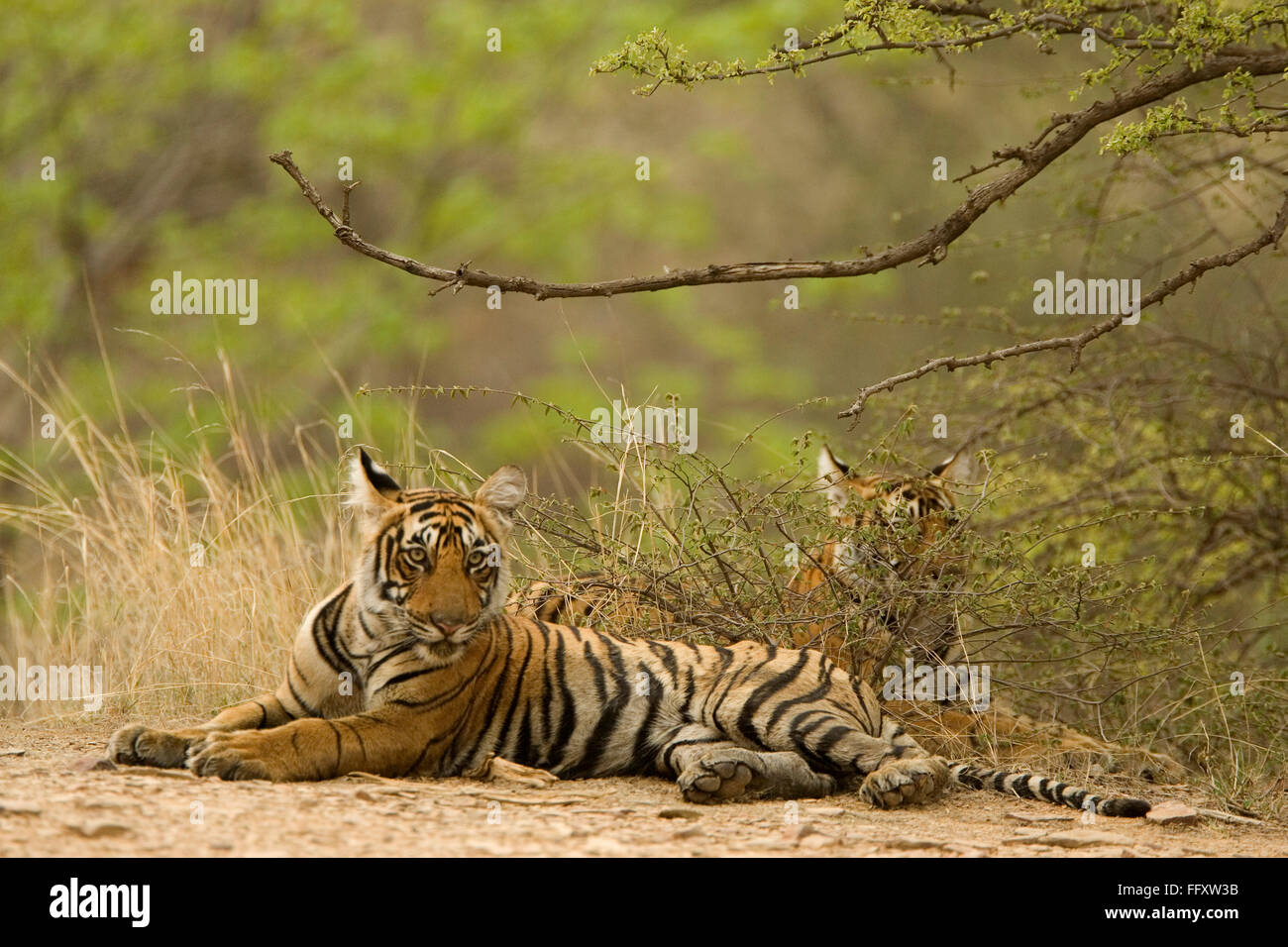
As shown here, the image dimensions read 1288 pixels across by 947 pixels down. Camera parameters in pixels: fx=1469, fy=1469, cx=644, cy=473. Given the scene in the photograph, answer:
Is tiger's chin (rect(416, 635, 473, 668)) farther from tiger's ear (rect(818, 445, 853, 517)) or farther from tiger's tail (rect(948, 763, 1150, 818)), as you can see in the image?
tiger's ear (rect(818, 445, 853, 517))

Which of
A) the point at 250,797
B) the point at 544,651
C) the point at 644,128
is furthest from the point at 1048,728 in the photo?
the point at 644,128

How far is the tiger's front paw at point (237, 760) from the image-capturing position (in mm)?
4863

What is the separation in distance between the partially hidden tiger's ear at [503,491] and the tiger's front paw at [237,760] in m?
1.31

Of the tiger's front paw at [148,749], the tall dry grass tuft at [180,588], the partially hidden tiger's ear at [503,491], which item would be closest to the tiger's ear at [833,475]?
the partially hidden tiger's ear at [503,491]

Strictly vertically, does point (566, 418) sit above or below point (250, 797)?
above

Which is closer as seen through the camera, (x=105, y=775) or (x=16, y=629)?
(x=105, y=775)

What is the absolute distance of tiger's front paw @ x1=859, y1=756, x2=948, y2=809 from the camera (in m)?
5.20

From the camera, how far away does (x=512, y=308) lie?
82.5 ft

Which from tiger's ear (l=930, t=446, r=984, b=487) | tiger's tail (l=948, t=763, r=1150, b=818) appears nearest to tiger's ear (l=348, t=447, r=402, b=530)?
tiger's tail (l=948, t=763, r=1150, b=818)

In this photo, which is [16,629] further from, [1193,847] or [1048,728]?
[1193,847]

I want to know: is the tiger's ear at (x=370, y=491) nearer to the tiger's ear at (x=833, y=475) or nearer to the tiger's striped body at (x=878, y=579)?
the tiger's striped body at (x=878, y=579)

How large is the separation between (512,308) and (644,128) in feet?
13.0

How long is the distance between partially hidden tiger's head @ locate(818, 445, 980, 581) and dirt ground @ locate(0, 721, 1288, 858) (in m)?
1.24

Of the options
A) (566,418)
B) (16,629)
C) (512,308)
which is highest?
(512,308)
